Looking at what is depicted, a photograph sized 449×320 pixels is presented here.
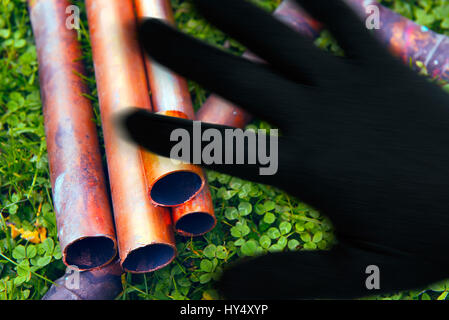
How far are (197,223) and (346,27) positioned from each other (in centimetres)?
124

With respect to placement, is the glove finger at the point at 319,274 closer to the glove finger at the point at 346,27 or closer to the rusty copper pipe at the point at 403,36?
the glove finger at the point at 346,27

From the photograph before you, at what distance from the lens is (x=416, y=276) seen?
80.0 inches

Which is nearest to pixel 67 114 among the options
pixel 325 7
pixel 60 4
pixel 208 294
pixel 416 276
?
pixel 60 4

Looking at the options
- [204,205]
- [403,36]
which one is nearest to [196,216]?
[204,205]

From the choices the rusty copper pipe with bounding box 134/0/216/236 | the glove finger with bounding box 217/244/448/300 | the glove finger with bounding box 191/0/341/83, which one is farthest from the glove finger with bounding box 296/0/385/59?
the glove finger with bounding box 217/244/448/300

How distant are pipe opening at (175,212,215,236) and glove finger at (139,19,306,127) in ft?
2.25

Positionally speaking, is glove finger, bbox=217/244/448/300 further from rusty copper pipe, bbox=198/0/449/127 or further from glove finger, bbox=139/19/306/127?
rusty copper pipe, bbox=198/0/449/127

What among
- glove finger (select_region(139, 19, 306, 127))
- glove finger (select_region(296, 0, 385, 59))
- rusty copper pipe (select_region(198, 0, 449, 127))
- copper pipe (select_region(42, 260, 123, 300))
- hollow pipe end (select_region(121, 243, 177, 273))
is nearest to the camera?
glove finger (select_region(139, 19, 306, 127))

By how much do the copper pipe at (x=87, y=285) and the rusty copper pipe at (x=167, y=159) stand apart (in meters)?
0.47

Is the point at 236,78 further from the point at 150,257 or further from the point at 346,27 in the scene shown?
the point at 150,257

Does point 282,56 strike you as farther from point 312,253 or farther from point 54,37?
point 54,37

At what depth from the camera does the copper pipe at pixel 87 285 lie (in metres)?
2.46

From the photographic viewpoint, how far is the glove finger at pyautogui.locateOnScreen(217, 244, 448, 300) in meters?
1.96

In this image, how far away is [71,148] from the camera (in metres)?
2.61
